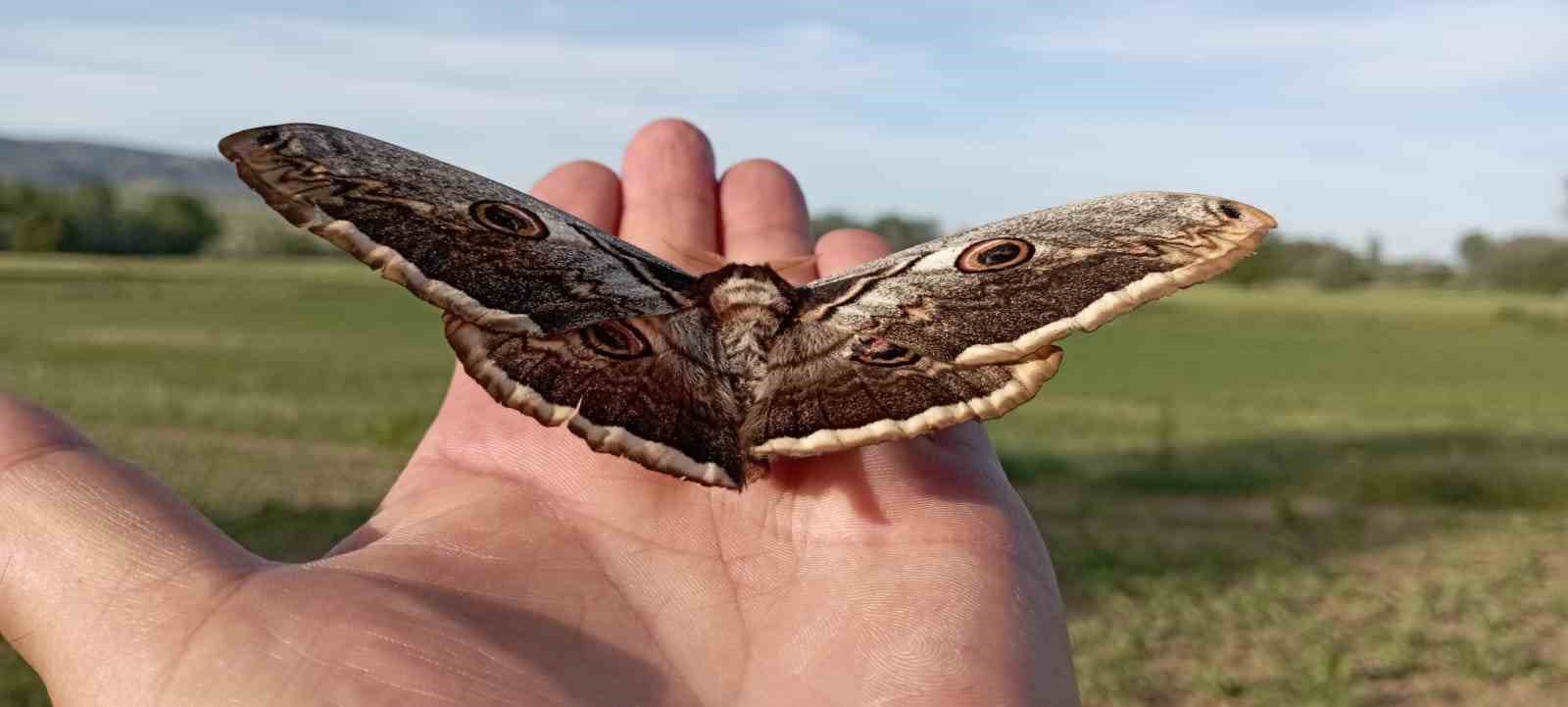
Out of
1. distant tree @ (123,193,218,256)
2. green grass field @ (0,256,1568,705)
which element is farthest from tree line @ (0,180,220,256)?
green grass field @ (0,256,1568,705)

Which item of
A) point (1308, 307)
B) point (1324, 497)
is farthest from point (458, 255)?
point (1308, 307)

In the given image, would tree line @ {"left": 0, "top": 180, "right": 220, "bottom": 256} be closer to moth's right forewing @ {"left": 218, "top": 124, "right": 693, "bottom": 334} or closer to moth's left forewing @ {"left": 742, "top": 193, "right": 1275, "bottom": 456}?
moth's right forewing @ {"left": 218, "top": 124, "right": 693, "bottom": 334}

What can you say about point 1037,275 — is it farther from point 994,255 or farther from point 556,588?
point 556,588

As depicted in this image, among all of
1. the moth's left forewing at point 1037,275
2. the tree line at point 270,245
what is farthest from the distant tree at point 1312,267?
the moth's left forewing at point 1037,275

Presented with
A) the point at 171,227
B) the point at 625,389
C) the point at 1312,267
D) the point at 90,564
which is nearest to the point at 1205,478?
the point at 625,389

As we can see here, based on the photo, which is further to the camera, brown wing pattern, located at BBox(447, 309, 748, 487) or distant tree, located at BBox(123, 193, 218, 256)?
distant tree, located at BBox(123, 193, 218, 256)

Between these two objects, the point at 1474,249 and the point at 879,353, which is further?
the point at 1474,249
